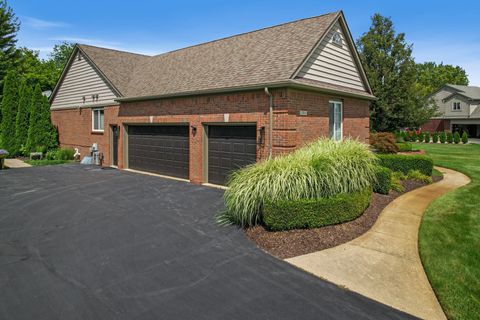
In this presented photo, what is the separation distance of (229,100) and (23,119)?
19727 millimetres

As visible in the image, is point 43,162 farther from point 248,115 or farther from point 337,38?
point 337,38

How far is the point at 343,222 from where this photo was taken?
8016 millimetres

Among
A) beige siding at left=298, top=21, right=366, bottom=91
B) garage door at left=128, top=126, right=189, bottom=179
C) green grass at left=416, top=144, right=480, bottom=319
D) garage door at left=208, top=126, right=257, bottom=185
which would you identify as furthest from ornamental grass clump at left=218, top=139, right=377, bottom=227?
garage door at left=128, top=126, right=189, bottom=179

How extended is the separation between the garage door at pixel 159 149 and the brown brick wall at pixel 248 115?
1.67 feet

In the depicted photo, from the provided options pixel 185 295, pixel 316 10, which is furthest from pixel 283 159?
pixel 316 10

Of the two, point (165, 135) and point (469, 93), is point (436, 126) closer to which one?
point (469, 93)

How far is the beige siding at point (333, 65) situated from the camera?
41.0ft

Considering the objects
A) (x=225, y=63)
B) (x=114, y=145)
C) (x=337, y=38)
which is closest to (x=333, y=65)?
(x=337, y=38)

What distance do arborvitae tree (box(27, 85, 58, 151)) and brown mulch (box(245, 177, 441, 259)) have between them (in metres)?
21.8

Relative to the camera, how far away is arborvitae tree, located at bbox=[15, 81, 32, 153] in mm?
24594

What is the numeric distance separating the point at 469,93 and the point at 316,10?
41.4m

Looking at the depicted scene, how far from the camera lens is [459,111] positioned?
46.2 m

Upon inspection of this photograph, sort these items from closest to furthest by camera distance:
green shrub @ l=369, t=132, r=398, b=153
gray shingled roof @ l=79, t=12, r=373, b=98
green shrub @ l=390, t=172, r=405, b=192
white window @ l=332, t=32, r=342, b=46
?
green shrub @ l=390, t=172, r=405, b=192, gray shingled roof @ l=79, t=12, r=373, b=98, white window @ l=332, t=32, r=342, b=46, green shrub @ l=369, t=132, r=398, b=153

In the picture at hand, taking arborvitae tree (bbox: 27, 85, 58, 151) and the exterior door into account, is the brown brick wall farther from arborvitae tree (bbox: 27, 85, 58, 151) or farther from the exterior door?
arborvitae tree (bbox: 27, 85, 58, 151)
